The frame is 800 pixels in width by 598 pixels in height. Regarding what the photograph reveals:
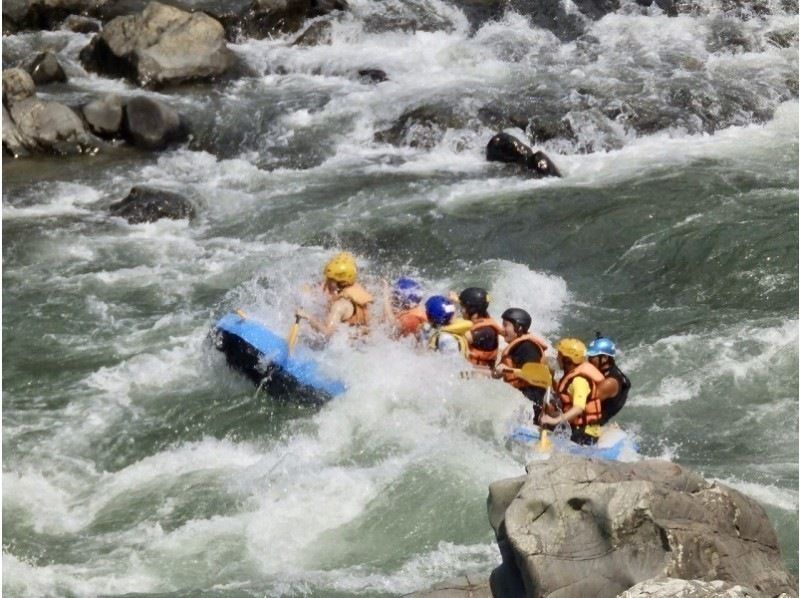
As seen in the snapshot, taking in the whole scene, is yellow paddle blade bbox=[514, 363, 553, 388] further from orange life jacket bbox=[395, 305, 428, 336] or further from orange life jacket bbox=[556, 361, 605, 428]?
orange life jacket bbox=[395, 305, 428, 336]

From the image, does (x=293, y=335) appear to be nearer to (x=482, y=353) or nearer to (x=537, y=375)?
(x=482, y=353)

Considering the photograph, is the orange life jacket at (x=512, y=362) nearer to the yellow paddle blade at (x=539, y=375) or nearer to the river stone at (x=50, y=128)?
the yellow paddle blade at (x=539, y=375)

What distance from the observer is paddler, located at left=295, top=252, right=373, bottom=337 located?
8219mm

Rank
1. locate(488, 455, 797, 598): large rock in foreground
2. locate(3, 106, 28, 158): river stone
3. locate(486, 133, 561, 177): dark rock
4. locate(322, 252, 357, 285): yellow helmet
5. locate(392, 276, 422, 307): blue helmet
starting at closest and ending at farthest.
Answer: locate(488, 455, 797, 598): large rock in foreground, locate(322, 252, 357, 285): yellow helmet, locate(392, 276, 422, 307): blue helmet, locate(486, 133, 561, 177): dark rock, locate(3, 106, 28, 158): river stone

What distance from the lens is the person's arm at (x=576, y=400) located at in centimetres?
711

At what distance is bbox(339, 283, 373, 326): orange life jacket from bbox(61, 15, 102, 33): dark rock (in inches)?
366

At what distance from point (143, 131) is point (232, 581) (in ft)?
27.1

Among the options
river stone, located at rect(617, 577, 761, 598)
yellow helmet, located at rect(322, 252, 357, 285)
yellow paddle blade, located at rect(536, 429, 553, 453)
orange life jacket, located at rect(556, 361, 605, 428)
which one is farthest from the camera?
yellow helmet, located at rect(322, 252, 357, 285)

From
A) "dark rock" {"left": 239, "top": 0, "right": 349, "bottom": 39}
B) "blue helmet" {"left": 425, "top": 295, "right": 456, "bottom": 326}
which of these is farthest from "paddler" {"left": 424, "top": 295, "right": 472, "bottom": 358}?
"dark rock" {"left": 239, "top": 0, "right": 349, "bottom": 39}

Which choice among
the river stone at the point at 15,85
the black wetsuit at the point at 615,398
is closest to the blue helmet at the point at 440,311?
the black wetsuit at the point at 615,398

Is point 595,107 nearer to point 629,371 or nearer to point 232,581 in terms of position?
point 629,371

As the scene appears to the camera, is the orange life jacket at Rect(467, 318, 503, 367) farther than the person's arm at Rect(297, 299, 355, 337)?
No

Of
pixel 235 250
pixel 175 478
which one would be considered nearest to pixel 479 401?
pixel 175 478

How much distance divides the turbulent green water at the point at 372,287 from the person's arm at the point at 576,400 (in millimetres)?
394
